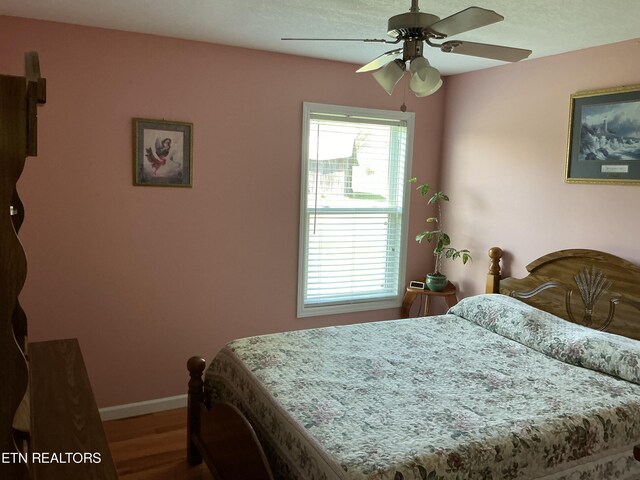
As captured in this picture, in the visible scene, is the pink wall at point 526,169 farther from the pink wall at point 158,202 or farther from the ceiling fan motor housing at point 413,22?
the ceiling fan motor housing at point 413,22

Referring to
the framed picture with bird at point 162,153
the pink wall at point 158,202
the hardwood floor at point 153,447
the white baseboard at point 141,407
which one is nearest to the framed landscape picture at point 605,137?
the pink wall at point 158,202

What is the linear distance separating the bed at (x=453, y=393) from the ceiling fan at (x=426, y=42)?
132 centimetres

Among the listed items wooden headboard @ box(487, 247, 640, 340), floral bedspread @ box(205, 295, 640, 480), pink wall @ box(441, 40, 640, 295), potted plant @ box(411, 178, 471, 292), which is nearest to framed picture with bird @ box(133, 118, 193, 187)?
floral bedspread @ box(205, 295, 640, 480)

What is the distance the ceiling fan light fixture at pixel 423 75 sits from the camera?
81.4 inches

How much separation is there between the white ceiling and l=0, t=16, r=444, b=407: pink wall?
0.22m

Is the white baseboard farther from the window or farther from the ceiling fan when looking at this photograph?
the ceiling fan

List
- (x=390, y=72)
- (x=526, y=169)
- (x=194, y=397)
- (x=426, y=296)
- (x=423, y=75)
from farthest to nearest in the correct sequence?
(x=426, y=296), (x=526, y=169), (x=194, y=397), (x=390, y=72), (x=423, y=75)

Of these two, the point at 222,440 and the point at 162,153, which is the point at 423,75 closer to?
the point at 222,440

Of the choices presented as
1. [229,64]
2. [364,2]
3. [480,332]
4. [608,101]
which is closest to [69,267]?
[229,64]

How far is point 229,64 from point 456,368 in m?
2.38

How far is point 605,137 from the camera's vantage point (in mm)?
3135

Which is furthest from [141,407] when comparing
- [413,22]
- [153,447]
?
[413,22]

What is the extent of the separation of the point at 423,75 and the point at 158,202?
201 cm

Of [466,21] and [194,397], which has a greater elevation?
[466,21]
